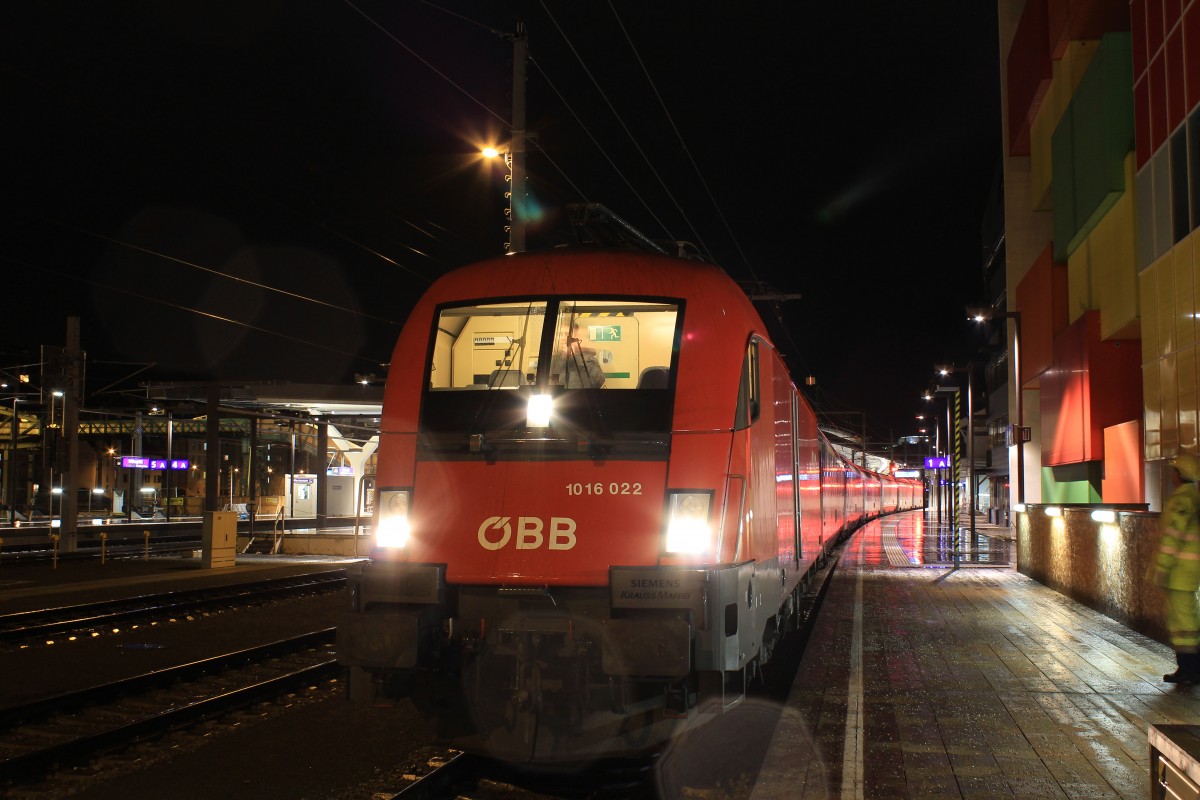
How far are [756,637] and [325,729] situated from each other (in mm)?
3404

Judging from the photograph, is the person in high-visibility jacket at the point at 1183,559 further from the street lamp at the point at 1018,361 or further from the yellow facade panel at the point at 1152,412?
the street lamp at the point at 1018,361

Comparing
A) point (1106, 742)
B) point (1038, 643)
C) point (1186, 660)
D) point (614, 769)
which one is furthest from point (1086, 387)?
point (614, 769)

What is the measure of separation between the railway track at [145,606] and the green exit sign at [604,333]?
9.18 m

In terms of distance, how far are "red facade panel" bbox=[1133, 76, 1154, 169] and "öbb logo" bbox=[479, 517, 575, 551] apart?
1444 centimetres

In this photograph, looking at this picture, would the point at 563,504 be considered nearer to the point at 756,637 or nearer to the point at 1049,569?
the point at 756,637

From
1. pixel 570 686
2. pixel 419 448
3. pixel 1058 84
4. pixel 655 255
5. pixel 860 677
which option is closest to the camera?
pixel 570 686

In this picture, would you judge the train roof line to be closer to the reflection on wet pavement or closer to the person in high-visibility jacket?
the person in high-visibility jacket

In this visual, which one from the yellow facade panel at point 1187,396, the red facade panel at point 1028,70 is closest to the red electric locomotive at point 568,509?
the yellow facade panel at point 1187,396

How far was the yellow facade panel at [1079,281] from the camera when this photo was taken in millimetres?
22544

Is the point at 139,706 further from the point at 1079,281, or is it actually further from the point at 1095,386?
the point at 1079,281

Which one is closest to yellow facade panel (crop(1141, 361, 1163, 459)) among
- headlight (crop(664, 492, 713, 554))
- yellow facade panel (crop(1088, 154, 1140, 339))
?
yellow facade panel (crop(1088, 154, 1140, 339))

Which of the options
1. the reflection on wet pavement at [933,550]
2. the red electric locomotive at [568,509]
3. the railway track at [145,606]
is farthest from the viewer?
the reflection on wet pavement at [933,550]

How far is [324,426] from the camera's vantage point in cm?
3128

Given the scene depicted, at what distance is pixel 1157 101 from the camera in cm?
1653
